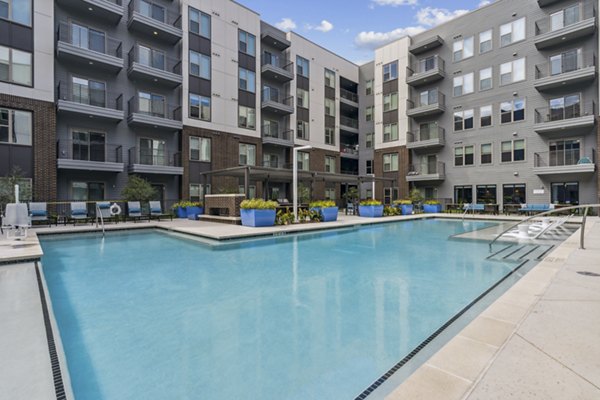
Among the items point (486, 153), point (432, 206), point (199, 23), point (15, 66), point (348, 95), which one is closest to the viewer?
point (15, 66)

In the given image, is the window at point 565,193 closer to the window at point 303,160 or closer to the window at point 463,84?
the window at point 463,84

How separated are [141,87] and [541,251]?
1964 centimetres

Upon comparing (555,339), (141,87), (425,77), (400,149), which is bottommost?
(555,339)

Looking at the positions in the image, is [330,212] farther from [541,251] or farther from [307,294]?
[307,294]

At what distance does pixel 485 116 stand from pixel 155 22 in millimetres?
21643

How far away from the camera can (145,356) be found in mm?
2977

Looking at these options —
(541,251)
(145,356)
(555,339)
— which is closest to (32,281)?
(145,356)

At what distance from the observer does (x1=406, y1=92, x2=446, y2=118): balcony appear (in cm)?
2342

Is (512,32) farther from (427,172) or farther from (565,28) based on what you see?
(427,172)

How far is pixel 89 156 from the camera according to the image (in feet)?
52.4

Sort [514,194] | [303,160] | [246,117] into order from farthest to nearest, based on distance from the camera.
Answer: [303,160] → [246,117] → [514,194]

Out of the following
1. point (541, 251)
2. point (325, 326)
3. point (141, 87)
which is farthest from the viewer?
point (141, 87)

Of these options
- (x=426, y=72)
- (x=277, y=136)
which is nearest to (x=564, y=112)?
(x=426, y=72)

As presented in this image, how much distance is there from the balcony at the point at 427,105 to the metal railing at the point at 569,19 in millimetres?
6522
